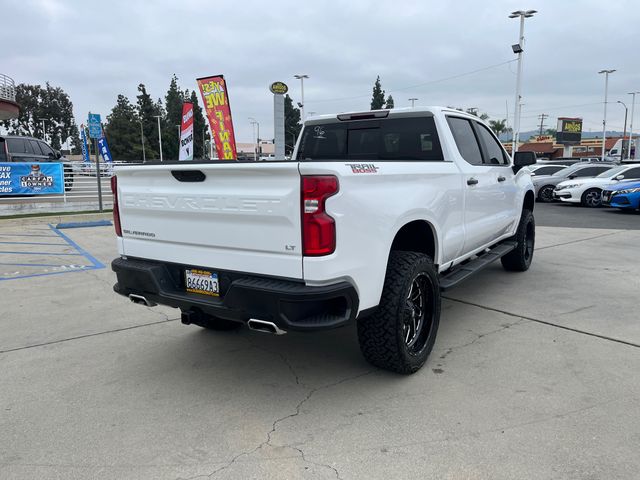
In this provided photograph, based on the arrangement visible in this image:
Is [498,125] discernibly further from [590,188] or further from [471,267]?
[471,267]

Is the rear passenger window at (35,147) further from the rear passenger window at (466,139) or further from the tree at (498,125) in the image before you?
the tree at (498,125)

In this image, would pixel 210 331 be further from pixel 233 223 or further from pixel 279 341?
pixel 233 223

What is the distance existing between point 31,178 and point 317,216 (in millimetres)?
14712

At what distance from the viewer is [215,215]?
3.13 metres

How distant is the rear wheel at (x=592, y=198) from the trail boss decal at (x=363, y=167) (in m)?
17.3

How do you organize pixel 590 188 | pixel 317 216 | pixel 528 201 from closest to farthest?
pixel 317 216, pixel 528 201, pixel 590 188

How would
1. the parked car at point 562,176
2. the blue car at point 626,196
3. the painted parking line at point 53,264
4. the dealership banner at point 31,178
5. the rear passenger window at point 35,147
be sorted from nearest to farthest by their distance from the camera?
the painted parking line at point 53,264, the dealership banner at point 31,178, the blue car at point 626,196, the rear passenger window at point 35,147, the parked car at point 562,176

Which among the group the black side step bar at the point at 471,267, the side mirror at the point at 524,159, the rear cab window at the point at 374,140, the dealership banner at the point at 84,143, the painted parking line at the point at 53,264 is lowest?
the painted parking line at the point at 53,264

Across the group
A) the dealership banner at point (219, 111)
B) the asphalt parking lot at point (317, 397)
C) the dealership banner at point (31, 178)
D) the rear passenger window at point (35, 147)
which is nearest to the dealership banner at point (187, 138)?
the dealership banner at point (219, 111)

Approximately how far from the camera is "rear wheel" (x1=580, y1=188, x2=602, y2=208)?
57.7 feet

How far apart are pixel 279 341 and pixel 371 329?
1282 mm

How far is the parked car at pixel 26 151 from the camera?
52.6 ft

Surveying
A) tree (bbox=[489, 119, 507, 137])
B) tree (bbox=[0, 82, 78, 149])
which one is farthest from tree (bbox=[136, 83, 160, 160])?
tree (bbox=[489, 119, 507, 137])

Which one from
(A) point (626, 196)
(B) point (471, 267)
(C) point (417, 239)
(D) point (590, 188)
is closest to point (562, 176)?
(D) point (590, 188)
